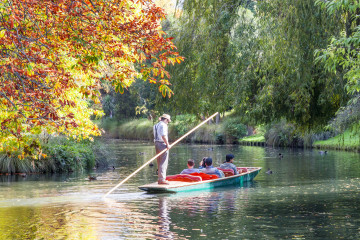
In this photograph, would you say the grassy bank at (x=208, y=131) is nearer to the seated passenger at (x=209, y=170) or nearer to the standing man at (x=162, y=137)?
the seated passenger at (x=209, y=170)

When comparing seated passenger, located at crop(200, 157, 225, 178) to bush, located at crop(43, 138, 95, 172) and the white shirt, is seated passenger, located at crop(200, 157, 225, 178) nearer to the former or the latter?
the white shirt

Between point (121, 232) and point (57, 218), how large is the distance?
193cm

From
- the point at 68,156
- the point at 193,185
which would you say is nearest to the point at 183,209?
the point at 193,185

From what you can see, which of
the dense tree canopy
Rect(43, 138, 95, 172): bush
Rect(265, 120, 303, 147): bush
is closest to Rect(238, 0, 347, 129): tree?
the dense tree canopy

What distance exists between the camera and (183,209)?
11430 millimetres

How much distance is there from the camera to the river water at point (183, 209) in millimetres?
8930

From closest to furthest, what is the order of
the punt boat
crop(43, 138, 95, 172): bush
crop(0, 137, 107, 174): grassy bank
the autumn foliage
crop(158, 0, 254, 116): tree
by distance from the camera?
the autumn foliage
crop(158, 0, 254, 116): tree
the punt boat
crop(0, 137, 107, 174): grassy bank
crop(43, 138, 95, 172): bush

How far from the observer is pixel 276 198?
522 inches

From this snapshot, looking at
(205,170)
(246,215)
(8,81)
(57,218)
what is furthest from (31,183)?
(8,81)

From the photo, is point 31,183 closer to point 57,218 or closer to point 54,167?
point 54,167

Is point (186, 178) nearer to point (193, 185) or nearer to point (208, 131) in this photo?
point (193, 185)

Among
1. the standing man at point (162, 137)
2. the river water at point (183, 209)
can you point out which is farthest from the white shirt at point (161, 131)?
the river water at point (183, 209)

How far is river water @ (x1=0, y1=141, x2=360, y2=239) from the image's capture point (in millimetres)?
8930

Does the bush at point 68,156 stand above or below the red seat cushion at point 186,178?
above
